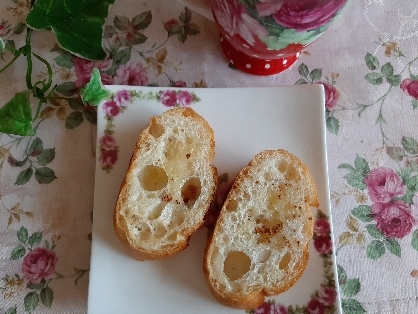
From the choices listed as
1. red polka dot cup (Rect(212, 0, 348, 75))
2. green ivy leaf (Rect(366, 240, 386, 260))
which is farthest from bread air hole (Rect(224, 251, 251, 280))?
red polka dot cup (Rect(212, 0, 348, 75))

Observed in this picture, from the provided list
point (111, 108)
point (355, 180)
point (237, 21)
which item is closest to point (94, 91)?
point (111, 108)

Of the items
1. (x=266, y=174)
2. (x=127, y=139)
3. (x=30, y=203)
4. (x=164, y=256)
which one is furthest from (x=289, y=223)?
(x=30, y=203)

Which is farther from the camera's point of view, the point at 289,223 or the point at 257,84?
the point at 257,84

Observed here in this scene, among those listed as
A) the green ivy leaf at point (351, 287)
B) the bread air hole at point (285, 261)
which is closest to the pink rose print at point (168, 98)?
the bread air hole at point (285, 261)

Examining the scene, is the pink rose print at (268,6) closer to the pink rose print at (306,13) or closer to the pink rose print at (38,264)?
the pink rose print at (306,13)

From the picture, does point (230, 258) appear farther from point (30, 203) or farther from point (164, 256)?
point (30, 203)

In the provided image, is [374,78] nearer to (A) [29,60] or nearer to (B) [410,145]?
(B) [410,145]

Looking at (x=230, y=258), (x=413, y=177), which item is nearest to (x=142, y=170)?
(x=230, y=258)

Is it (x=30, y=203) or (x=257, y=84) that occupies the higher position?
(x=257, y=84)
